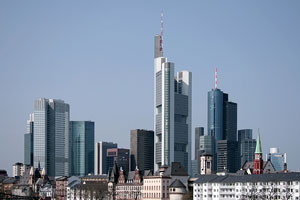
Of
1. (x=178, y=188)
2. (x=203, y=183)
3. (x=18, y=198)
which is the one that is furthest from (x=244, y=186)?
(x=18, y=198)

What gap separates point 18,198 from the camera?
132375 mm

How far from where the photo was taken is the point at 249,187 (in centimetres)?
16488

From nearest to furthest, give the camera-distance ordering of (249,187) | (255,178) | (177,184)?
(249,187) → (255,178) → (177,184)

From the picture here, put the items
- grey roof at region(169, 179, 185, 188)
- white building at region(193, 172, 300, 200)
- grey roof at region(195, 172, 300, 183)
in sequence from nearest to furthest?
white building at region(193, 172, 300, 200), grey roof at region(195, 172, 300, 183), grey roof at region(169, 179, 185, 188)

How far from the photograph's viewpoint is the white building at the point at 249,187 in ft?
497

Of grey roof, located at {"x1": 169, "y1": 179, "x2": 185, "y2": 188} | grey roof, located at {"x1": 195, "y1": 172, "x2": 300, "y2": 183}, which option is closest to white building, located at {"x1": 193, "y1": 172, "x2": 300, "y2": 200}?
grey roof, located at {"x1": 195, "y1": 172, "x2": 300, "y2": 183}

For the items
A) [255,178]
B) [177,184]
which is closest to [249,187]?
[255,178]

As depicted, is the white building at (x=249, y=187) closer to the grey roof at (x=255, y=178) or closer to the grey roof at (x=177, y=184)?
the grey roof at (x=255, y=178)

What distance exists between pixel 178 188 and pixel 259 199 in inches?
1537

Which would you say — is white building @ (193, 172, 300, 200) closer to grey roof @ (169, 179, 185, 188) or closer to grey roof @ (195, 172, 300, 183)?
grey roof @ (195, 172, 300, 183)

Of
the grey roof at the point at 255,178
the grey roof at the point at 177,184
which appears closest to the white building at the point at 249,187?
the grey roof at the point at 255,178

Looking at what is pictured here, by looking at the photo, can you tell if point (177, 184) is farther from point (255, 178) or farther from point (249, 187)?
point (255, 178)

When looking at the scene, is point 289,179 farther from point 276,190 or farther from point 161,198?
point 161,198

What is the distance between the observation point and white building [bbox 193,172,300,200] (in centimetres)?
15138
